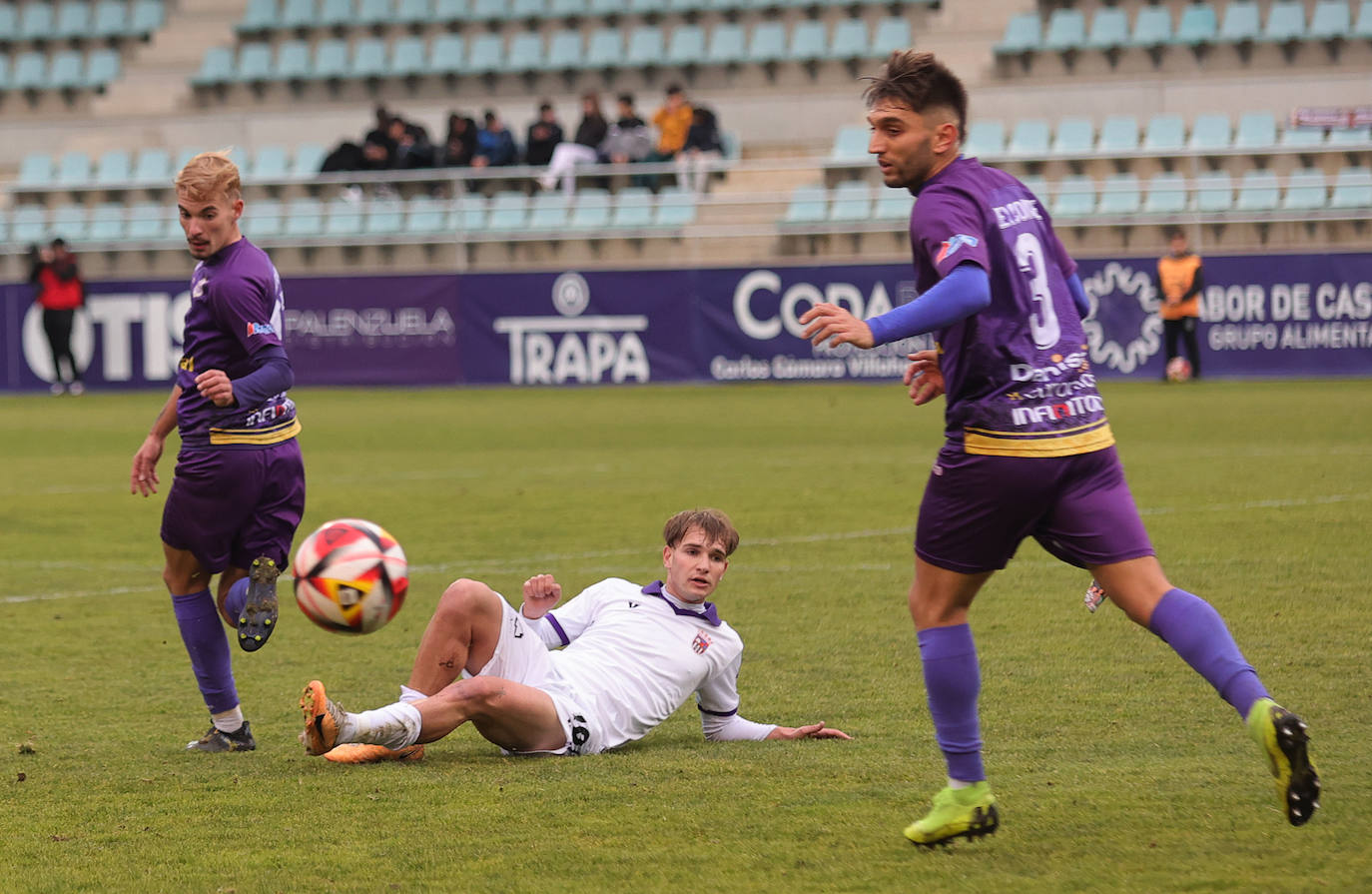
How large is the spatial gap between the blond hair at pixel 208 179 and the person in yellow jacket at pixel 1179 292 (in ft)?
55.0

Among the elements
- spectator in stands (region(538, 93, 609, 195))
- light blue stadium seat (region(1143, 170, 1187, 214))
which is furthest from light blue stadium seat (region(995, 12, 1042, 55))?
spectator in stands (region(538, 93, 609, 195))

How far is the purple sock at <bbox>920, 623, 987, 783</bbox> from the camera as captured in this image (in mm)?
4133

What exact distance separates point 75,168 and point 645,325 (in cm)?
1228

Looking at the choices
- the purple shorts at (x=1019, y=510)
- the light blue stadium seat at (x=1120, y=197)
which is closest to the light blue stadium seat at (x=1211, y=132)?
the light blue stadium seat at (x=1120, y=197)

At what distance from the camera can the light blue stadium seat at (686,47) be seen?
28.9 metres

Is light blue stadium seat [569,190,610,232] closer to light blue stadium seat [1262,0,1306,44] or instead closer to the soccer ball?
light blue stadium seat [1262,0,1306,44]

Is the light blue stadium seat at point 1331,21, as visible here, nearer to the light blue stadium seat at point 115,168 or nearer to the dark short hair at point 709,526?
the light blue stadium seat at point 115,168

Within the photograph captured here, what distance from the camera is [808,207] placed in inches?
976

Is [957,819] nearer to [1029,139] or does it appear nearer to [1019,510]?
[1019,510]

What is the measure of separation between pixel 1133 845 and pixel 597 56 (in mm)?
26896

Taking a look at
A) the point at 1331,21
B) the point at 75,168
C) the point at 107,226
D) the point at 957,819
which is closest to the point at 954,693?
the point at 957,819

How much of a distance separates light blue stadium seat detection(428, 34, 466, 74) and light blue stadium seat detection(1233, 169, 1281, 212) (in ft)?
44.5

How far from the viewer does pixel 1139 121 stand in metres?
26.5

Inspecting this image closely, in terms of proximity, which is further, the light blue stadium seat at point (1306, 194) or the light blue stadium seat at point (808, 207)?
the light blue stadium seat at point (808, 207)
